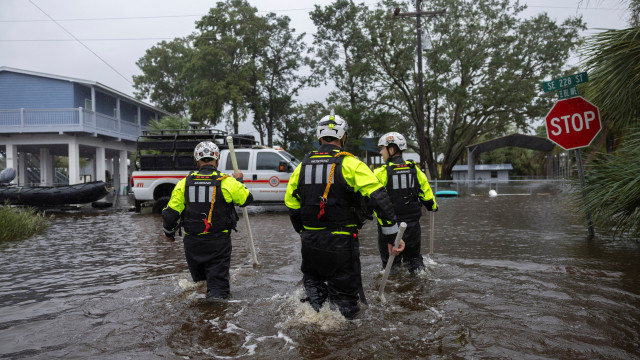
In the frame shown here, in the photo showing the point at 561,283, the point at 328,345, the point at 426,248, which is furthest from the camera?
the point at 426,248

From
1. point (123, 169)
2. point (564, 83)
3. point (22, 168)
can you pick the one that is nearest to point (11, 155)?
point (22, 168)

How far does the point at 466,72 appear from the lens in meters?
30.8

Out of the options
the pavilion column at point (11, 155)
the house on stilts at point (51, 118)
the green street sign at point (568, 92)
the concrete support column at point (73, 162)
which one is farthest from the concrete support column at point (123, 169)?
the green street sign at point (568, 92)

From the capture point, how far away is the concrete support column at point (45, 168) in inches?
1073

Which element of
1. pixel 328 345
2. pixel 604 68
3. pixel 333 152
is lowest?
pixel 328 345

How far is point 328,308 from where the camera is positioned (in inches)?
171

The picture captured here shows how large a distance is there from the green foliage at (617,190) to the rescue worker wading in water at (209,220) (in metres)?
4.95

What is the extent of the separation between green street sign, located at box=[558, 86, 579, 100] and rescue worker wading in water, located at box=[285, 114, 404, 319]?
559 centimetres

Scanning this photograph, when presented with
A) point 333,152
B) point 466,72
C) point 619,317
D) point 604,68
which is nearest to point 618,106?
point 604,68

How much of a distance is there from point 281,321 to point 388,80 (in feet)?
98.9

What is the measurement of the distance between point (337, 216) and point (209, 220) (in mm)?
1597

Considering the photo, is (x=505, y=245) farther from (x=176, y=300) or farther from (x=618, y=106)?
(x=176, y=300)

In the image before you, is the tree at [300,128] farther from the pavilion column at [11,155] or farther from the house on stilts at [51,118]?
the pavilion column at [11,155]

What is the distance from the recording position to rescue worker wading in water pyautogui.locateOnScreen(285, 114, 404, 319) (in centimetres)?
421
